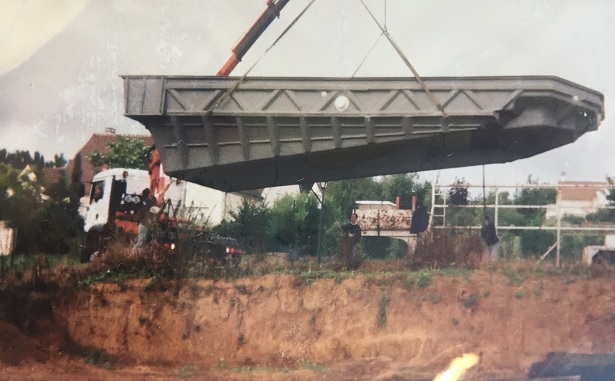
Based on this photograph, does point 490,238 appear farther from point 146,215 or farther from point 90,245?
point 90,245

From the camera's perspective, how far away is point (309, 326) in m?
8.31

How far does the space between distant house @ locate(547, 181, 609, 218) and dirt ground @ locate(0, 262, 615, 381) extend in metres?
0.88

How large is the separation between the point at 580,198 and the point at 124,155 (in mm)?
7537

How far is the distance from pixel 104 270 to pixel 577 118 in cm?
669

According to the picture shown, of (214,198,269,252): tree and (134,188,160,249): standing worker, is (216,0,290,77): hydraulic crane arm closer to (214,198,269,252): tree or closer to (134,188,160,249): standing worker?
(214,198,269,252): tree

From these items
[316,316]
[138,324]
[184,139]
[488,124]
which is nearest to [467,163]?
[488,124]

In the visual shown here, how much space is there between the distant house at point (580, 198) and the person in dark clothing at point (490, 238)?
81 centimetres

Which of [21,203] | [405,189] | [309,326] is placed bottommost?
[309,326]

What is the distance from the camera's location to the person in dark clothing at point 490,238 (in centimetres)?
862

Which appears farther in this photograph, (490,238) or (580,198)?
(490,238)

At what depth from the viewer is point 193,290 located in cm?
876

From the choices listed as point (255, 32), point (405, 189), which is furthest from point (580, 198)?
point (255, 32)

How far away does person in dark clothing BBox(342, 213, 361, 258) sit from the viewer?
8.87 m

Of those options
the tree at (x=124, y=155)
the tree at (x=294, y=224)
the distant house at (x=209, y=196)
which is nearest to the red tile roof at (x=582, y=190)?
the tree at (x=294, y=224)
